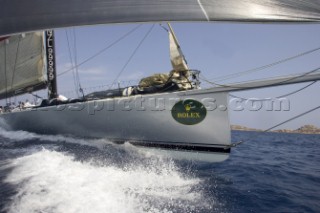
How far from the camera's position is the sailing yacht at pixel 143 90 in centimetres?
275

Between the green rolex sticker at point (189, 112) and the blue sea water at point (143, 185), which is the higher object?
the green rolex sticker at point (189, 112)

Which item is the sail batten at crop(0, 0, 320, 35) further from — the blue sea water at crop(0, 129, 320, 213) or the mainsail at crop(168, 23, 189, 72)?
the mainsail at crop(168, 23, 189, 72)

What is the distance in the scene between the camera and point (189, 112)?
8.77m

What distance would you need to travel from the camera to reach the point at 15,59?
15945mm

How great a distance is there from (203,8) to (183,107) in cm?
611

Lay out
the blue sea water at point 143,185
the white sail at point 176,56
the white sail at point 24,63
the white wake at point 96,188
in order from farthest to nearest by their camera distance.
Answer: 1. the white sail at point 24,63
2. the white sail at point 176,56
3. the blue sea water at point 143,185
4. the white wake at point 96,188

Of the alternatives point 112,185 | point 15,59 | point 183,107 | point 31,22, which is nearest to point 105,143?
point 183,107

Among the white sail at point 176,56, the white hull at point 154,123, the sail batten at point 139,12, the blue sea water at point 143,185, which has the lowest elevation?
the blue sea water at point 143,185

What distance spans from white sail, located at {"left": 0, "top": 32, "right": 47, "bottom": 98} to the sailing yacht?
6 centimetres

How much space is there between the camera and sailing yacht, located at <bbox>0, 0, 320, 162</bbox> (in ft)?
9.02

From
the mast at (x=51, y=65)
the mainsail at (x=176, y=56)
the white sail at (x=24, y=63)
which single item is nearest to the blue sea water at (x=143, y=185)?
the mainsail at (x=176, y=56)

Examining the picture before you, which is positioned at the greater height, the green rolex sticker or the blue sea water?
the green rolex sticker

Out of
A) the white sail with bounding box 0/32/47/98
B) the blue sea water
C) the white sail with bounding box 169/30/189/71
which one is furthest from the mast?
the white sail with bounding box 169/30/189/71

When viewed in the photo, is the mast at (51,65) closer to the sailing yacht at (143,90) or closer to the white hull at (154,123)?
the sailing yacht at (143,90)
